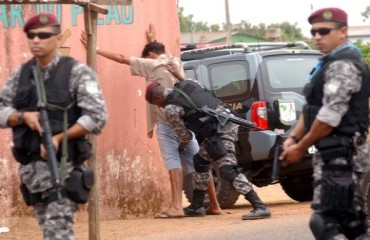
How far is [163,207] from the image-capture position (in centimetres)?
1262

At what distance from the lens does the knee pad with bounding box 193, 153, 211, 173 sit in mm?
12078

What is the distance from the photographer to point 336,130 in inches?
283

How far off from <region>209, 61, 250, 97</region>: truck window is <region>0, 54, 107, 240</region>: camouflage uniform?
624cm

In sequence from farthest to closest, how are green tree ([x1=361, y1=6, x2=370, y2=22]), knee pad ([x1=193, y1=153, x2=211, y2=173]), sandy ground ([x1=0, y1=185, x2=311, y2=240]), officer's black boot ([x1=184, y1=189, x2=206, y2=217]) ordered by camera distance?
green tree ([x1=361, y1=6, x2=370, y2=22]) → officer's black boot ([x1=184, y1=189, x2=206, y2=217]) → knee pad ([x1=193, y1=153, x2=211, y2=173]) → sandy ground ([x1=0, y1=185, x2=311, y2=240])

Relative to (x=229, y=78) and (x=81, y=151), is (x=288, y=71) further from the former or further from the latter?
(x=81, y=151)

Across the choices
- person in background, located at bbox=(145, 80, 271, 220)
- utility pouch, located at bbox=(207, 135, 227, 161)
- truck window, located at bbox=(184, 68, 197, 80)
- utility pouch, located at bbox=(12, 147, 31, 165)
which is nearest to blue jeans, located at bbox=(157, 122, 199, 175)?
person in background, located at bbox=(145, 80, 271, 220)

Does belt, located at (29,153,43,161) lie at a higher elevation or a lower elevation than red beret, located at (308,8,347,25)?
lower

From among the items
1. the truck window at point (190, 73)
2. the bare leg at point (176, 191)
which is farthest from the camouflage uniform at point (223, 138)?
the truck window at point (190, 73)

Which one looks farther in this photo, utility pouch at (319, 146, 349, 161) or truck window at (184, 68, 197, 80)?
truck window at (184, 68, 197, 80)

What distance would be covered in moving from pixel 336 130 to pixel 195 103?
4458 mm

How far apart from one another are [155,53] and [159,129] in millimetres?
829

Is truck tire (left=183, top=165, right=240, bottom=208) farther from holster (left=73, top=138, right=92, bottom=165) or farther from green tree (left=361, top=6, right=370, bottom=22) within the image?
green tree (left=361, top=6, right=370, bottom=22)

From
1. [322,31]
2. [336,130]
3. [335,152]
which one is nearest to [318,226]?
[335,152]

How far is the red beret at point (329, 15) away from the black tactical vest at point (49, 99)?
1.57 meters
